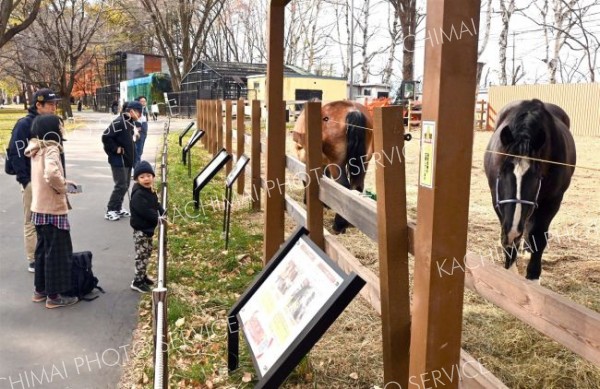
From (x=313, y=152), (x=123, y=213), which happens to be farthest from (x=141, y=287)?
(x=123, y=213)

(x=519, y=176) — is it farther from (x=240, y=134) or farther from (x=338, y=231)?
(x=240, y=134)

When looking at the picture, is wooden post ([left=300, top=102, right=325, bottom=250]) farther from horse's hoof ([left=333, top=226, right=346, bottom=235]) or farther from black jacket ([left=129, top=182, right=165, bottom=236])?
horse's hoof ([left=333, top=226, right=346, bottom=235])

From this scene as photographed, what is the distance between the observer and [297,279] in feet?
8.63

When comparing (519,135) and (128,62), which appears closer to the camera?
(519,135)

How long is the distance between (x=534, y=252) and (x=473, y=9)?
12.0ft

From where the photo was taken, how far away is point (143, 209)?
485 centimetres

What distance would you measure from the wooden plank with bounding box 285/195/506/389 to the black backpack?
1921 mm

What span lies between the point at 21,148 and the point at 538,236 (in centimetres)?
515

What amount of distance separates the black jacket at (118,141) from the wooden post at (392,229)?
19.3 feet

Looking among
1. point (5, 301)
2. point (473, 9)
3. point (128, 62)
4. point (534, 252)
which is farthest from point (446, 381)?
point (128, 62)

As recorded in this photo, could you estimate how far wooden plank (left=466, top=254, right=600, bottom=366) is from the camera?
1636 millimetres

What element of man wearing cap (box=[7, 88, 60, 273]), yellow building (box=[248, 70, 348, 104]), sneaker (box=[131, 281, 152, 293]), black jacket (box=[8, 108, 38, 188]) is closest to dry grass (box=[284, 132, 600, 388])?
sneaker (box=[131, 281, 152, 293])

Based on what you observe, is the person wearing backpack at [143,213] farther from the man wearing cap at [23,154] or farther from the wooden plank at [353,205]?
the wooden plank at [353,205]

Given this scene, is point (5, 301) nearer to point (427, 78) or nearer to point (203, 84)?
point (427, 78)
